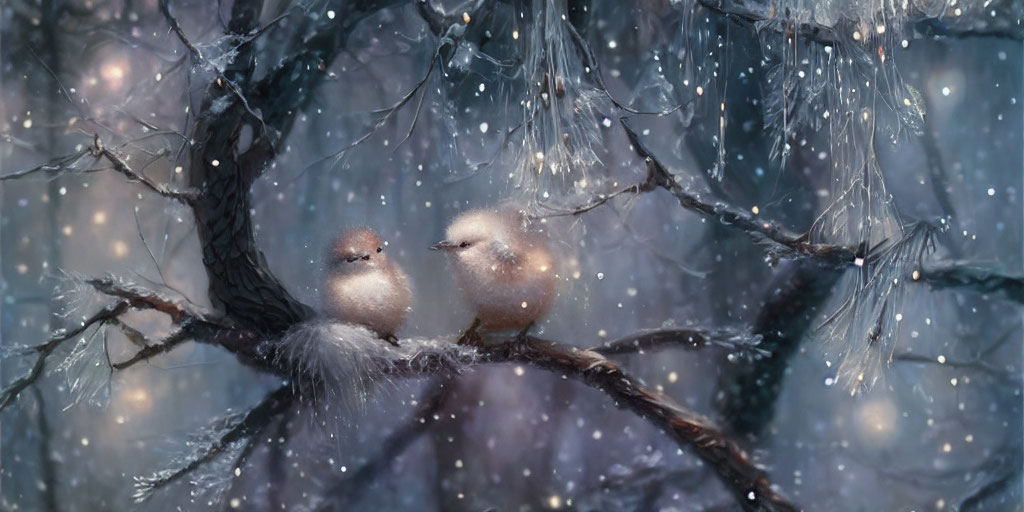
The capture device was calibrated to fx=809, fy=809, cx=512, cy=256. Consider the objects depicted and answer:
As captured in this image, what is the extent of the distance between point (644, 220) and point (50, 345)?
697 millimetres

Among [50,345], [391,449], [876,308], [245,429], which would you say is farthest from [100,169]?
[876,308]

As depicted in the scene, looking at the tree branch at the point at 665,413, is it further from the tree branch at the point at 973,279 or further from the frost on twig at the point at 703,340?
the tree branch at the point at 973,279

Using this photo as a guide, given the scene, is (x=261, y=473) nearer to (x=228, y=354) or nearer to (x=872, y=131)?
(x=228, y=354)

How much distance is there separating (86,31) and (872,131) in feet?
2.84

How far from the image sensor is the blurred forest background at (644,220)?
0.83 metres

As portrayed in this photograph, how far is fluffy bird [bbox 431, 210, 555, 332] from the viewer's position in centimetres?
85

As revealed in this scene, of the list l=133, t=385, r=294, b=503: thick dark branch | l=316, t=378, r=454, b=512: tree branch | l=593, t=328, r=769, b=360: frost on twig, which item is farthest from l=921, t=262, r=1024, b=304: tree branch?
l=133, t=385, r=294, b=503: thick dark branch

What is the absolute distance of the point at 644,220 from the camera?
0.85 meters

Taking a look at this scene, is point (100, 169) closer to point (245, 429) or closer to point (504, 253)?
point (245, 429)

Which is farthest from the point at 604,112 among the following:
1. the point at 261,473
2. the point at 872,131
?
the point at 261,473

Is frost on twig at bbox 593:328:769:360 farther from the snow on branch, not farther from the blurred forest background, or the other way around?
the snow on branch

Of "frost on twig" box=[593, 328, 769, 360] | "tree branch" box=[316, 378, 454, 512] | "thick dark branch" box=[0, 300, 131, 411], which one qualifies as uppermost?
"thick dark branch" box=[0, 300, 131, 411]

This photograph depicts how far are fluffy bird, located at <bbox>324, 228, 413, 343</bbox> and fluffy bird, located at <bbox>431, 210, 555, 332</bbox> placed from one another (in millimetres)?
67

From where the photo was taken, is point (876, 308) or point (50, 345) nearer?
point (876, 308)
